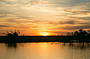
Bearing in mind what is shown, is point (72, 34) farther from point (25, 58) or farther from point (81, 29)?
point (25, 58)

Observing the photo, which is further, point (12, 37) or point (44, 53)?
point (12, 37)

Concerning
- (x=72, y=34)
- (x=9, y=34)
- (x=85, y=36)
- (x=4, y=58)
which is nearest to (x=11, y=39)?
(x=9, y=34)

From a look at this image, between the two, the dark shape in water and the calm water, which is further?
the dark shape in water

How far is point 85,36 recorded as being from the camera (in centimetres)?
14275

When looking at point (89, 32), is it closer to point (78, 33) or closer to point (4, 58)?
point (78, 33)

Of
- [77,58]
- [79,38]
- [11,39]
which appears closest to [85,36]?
[79,38]

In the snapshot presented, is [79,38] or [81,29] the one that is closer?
[79,38]

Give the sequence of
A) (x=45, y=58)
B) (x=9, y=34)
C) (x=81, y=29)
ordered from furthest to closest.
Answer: (x=9, y=34) < (x=81, y=29) < (x=45, y=58)

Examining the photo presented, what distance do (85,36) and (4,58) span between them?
106464 millimetres

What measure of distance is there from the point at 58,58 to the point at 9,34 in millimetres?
123278

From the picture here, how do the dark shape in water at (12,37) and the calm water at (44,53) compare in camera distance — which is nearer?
the calm water at (44,53)

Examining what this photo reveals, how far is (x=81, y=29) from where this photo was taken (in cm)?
15262

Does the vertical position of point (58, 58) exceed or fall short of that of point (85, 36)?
it exceeds it

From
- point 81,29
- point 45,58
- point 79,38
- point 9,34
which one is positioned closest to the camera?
point 45,58
